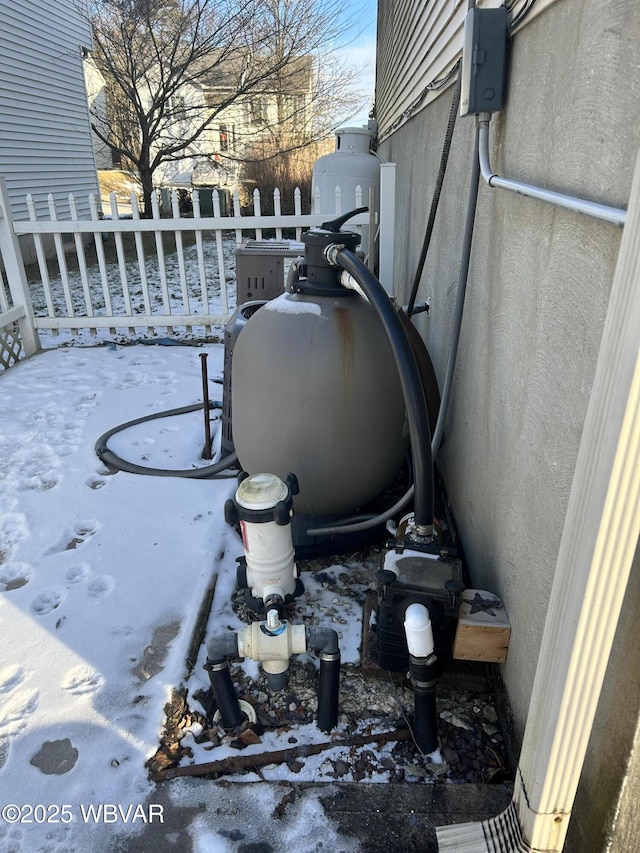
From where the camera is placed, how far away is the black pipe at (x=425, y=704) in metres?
1.57

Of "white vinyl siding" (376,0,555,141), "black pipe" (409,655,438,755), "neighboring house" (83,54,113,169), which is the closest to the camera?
"black pipe" (409,655,438,755)

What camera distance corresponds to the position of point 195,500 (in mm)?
2861

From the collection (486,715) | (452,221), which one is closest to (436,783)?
(486,715)

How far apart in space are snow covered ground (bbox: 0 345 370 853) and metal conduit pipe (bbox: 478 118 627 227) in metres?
1.50

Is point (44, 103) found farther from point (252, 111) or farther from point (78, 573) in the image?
point (78, 573)

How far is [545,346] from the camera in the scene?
138cm

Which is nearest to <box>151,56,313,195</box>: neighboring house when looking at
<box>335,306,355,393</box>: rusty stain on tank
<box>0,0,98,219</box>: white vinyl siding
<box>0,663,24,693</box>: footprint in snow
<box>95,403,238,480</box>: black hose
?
<box>0,0,98,219</box>: white vinyl siding

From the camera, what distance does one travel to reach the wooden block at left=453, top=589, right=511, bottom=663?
1632 millimetres

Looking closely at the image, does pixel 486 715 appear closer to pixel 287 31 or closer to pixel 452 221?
pixel 452 221

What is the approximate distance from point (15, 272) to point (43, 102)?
Result: 735cm

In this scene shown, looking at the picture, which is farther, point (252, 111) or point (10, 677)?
point (252, 111)

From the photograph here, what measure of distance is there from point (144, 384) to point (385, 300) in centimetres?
304

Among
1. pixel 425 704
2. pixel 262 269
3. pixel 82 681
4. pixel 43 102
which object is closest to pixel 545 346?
pixel 425 704

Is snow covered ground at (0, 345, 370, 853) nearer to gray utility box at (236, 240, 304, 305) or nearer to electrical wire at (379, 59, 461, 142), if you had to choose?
gray utility box at (236, 240, 304, 305)
